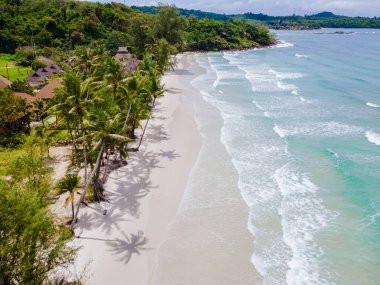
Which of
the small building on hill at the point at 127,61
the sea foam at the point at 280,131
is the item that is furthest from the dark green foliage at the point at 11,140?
the sea foam at the point at 280,131

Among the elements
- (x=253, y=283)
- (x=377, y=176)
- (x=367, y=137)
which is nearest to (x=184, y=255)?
(x=253, y=283)

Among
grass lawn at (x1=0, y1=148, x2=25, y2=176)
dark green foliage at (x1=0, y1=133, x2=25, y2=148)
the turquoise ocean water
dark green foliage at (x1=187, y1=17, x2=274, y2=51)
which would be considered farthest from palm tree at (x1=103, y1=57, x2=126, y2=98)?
dark green foliage at (x1=187, y1=17, x2=274, y2=51)

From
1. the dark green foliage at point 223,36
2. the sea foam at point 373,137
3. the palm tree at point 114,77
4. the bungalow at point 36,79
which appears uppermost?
the dark green foliage at point 223,36

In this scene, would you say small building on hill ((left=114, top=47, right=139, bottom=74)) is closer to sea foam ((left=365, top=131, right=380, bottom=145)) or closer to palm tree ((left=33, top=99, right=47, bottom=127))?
palm tree ((left=33, top=99, right=47, bottom=127))

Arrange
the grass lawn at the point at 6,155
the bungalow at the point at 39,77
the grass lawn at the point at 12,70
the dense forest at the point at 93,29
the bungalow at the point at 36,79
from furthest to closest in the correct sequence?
the dense forest at the point at 93,29 < the grass lawn at the point at 12,70 < the bungalow at the point at 39,77 < the bungalow at the point at 36,79 < the grass lawn at the point at 6,155

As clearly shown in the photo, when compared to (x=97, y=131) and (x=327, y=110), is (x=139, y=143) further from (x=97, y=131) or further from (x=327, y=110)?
(x=327, y=110)

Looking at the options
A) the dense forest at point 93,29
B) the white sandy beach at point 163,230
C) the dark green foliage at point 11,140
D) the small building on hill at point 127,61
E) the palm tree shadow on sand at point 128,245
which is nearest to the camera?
the white sandy beach at point 163,230

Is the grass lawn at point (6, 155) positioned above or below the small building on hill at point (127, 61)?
below

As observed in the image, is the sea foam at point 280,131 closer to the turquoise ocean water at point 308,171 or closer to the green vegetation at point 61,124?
the turquoise ocean water at point 308,171
